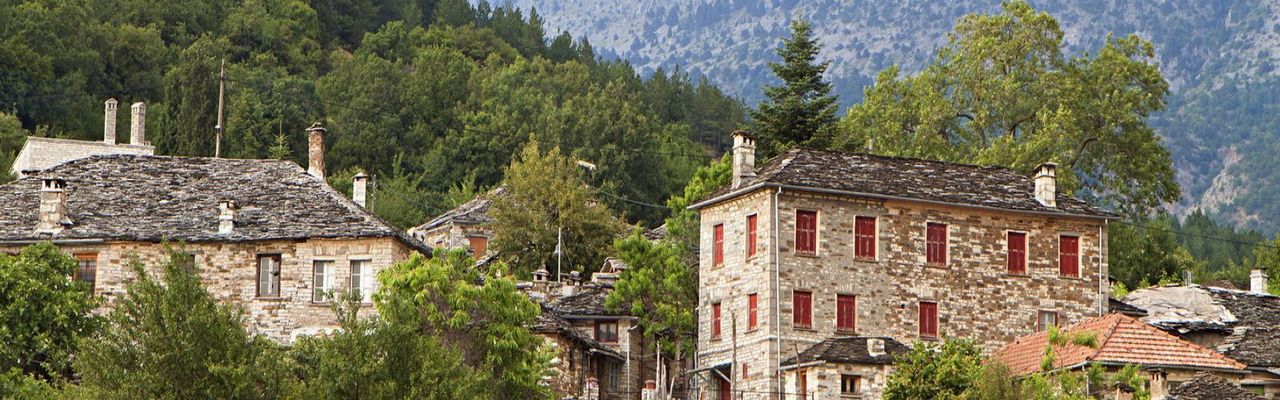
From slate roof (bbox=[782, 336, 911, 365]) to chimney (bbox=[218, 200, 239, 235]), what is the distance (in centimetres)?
1554

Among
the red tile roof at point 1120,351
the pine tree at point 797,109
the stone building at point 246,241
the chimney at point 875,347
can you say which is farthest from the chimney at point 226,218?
the pine tree at point 797,109

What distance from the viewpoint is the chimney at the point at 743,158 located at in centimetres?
6119

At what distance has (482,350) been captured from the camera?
5353cm

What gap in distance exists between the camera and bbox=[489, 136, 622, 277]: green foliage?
8112 centimetres

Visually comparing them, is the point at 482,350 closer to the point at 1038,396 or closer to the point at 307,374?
the point at 307,374

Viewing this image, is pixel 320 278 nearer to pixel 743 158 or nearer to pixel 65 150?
pixel 743 158

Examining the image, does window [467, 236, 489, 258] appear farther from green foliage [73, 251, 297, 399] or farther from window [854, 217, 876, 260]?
green foliage [73, 251, 297, 399]

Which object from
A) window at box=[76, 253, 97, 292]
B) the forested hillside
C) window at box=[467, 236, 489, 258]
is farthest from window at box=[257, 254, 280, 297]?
the forested hillside

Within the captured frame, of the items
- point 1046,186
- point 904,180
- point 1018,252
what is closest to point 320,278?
point 904,180

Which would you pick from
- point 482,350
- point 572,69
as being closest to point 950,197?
point 482,350

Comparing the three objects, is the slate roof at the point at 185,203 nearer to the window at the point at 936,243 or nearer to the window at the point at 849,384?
the window at the point at 849,384

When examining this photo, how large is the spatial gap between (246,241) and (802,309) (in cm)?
1516

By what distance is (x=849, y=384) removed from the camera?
56.5m

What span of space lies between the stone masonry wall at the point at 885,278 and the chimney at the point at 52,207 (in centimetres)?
1786
